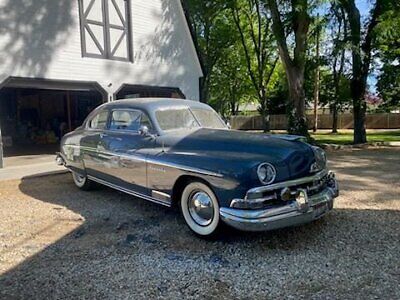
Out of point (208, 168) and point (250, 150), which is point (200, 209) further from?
point (250, 150)

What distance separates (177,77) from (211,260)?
1136 cm

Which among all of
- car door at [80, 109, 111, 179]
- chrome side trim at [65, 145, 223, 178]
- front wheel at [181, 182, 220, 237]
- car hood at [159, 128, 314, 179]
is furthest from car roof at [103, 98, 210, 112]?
front wheel at [181, 182, 220, 237]

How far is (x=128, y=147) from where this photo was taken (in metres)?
5.48

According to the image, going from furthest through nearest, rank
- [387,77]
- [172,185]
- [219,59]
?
[219,59], [387,77], [172,185]

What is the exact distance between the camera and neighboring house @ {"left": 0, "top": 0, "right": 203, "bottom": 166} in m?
10.3

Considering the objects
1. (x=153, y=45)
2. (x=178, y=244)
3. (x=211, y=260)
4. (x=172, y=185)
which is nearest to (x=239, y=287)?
(x=211, y=260)

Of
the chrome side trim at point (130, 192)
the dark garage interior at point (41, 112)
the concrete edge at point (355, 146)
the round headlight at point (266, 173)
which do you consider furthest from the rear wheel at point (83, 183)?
the dark garage interior at point (41, 112)

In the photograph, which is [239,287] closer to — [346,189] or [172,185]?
[172,185]

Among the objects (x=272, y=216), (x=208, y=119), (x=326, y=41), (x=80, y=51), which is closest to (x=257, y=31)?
(x=326, y=41)

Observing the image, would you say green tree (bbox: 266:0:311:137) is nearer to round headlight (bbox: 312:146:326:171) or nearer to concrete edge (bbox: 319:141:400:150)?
concrete edge (bbox: 319:141:400:150)

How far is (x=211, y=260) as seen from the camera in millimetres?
3936

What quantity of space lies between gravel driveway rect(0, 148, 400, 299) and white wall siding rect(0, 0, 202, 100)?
569cm

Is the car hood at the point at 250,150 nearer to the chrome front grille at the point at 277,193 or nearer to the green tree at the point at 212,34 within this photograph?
the chrome front grille at the point at 277,193

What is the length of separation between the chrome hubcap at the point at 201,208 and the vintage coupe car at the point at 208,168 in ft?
0.04
